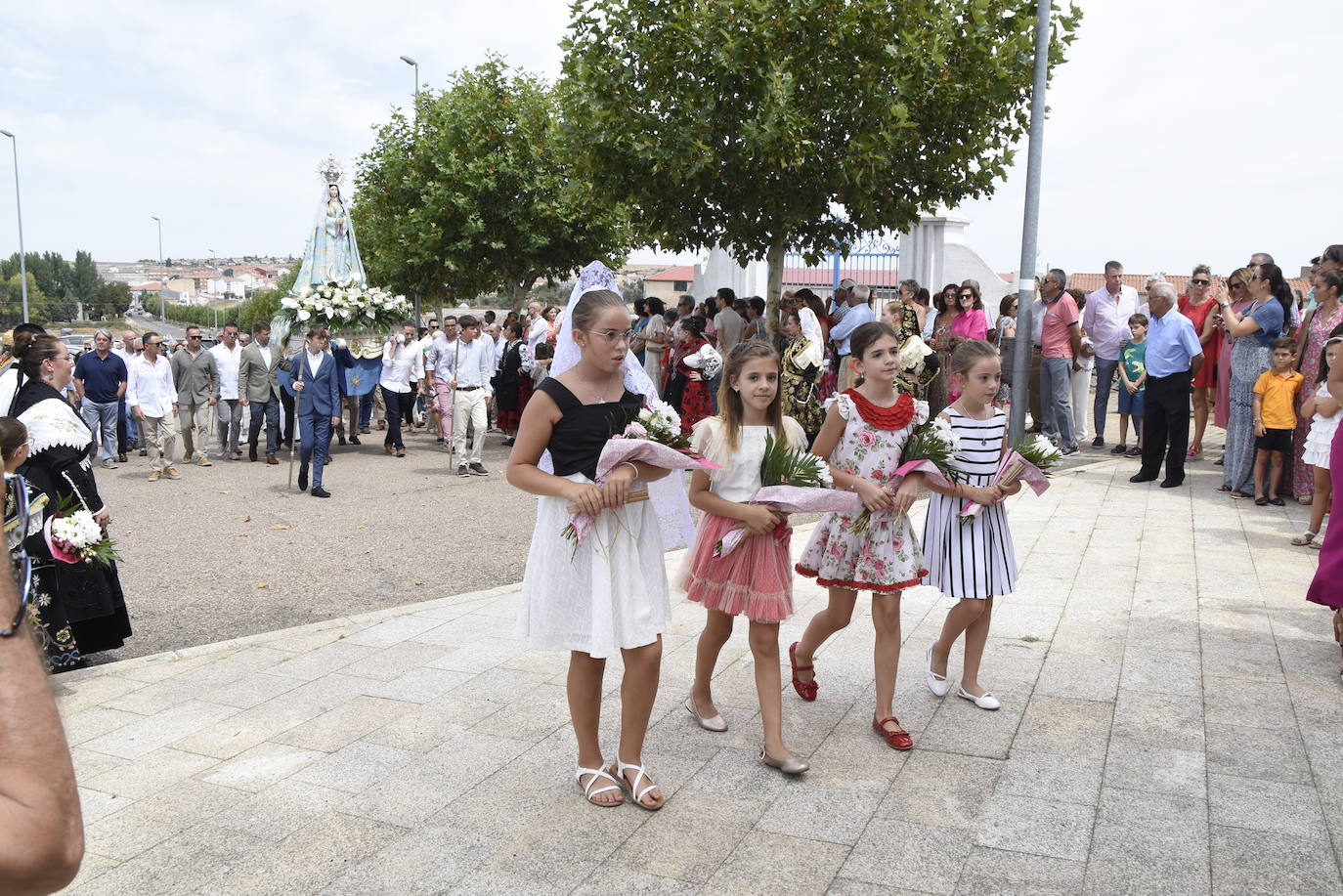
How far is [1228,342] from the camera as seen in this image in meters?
11.4

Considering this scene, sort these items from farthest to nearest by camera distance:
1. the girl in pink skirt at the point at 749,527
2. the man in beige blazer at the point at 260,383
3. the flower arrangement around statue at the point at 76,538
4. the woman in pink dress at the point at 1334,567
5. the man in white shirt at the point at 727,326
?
the man in white shirt at the point at 727,326, the man in beige blazer at the point at 260,383, the flower arrangement around statue at the point at 76,538, the woman in pink dress at the point at 1334,567, the girl in pink skirt at the point at 749,527

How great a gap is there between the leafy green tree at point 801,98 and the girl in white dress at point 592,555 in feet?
28.4

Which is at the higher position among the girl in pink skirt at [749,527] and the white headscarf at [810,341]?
the white headscarf at [810,341]

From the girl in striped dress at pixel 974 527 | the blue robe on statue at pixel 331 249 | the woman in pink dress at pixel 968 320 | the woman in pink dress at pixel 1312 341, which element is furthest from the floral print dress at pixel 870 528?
the blue robe on statue at pixel 331 249

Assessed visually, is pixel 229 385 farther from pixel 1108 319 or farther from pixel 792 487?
pixel 792 487

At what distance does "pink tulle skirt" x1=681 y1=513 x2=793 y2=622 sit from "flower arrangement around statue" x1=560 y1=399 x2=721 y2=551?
0.57 metres

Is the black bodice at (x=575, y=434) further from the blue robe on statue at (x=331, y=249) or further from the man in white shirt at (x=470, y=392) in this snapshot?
the blue robe on statue at (x=331, y=249)

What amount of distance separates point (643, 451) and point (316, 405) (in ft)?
31.4

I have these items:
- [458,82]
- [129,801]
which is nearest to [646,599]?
[129,801]

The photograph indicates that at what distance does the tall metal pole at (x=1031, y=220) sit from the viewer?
10680mm

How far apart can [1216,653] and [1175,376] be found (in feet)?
19.2

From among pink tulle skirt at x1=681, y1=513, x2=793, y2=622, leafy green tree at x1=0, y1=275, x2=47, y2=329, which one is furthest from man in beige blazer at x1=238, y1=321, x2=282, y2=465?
leafy green tree at x1=0, y1=275, x2=47, y2=329

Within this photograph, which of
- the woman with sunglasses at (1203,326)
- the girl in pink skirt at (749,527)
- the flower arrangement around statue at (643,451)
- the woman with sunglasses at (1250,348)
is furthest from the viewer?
the woman with sunglasses at (1203,326)

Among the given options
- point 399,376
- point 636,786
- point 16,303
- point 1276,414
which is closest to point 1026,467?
point 636,786
